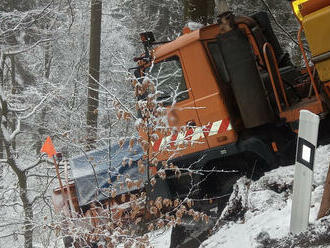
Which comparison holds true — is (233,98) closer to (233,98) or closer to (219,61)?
(233,98)

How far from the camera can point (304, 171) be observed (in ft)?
12.4

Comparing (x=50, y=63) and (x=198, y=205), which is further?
(x=50, y=63)

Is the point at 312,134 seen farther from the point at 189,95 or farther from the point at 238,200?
the point at 189,95

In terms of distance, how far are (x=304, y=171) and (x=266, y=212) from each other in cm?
112

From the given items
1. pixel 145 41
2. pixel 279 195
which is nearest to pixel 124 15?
pixel 145 41

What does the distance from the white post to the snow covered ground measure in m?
0.11

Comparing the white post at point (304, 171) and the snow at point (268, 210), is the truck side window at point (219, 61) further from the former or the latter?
the white post at point (304, 171)

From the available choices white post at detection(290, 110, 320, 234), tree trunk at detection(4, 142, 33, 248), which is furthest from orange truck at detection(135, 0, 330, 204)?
tree trunk at detection(4, 142, 33, 248)

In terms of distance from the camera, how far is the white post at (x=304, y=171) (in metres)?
3.71

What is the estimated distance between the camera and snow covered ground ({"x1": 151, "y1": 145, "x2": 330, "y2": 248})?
395 centimetres

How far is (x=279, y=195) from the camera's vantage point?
17.0 ft

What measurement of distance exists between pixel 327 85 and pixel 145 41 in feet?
9.34

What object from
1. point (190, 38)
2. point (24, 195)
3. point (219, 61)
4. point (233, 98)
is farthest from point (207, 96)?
point (24, 195)

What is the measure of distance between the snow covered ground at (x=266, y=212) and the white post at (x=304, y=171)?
111mm
